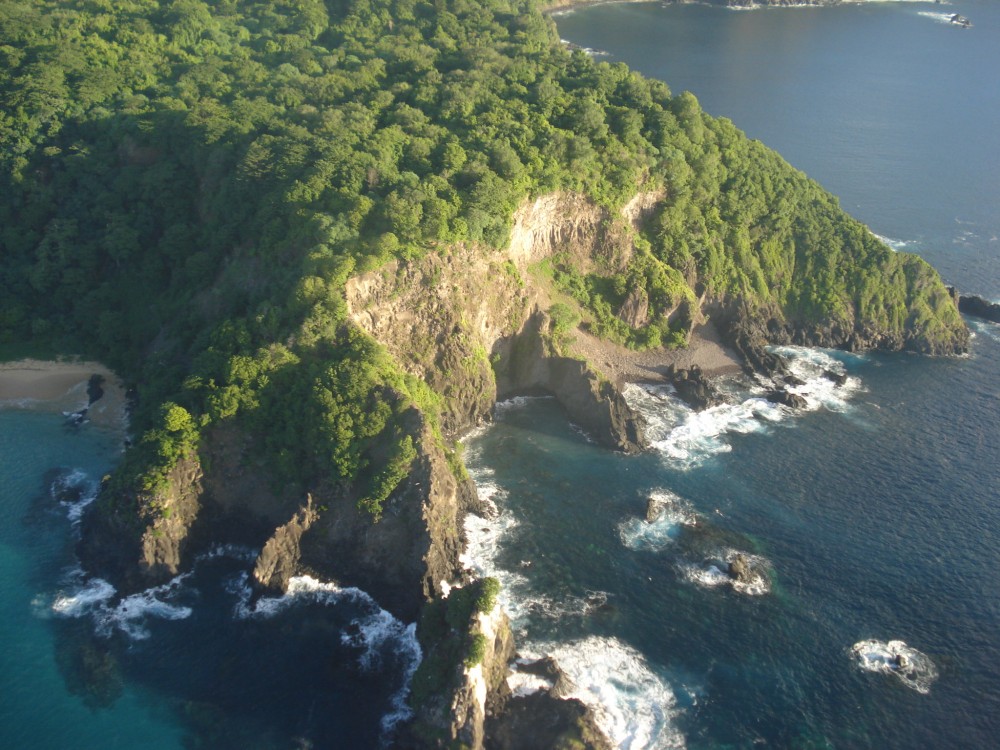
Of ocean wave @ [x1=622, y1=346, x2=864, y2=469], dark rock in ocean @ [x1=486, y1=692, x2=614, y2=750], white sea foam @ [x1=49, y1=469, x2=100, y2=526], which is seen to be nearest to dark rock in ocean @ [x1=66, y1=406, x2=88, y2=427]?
white sea foam @ [x1=49, y1=469, x2=100, y2=526]

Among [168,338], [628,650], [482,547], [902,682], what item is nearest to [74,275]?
[168,338]

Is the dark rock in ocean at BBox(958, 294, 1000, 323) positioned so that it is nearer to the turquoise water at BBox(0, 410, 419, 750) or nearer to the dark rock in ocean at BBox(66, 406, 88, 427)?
the turquoise water at BBox(0, 410, 419, 750)

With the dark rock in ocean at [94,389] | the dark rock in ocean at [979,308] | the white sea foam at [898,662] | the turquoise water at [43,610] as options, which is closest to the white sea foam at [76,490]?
the turquoise water at [43,610]

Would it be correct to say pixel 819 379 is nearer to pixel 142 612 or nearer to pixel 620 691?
pixel 620 691

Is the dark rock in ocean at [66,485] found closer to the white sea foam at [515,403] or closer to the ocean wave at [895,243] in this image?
the white sea foam at [515,403]

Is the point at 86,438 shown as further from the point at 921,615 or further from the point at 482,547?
the point at 921,615
